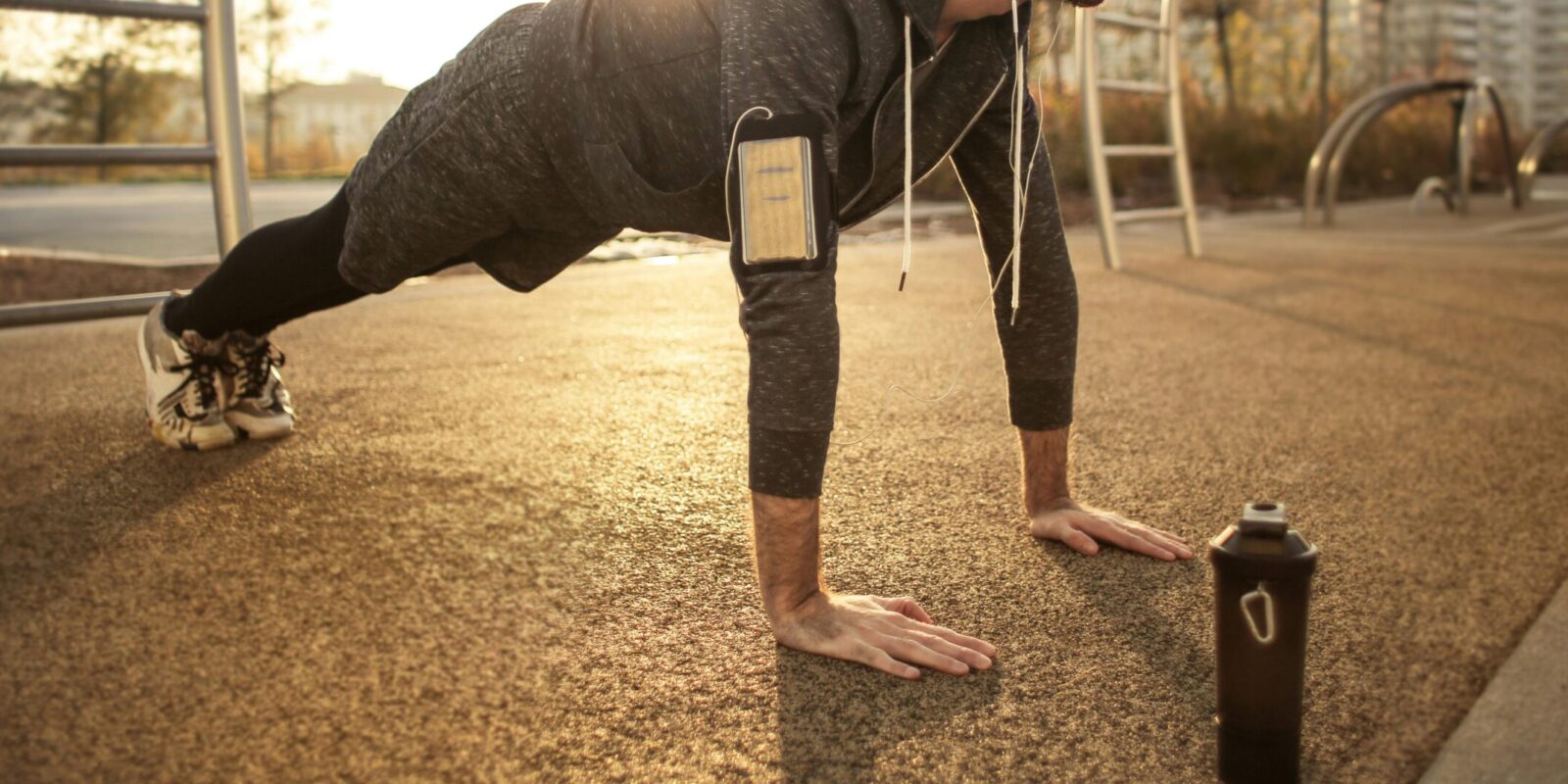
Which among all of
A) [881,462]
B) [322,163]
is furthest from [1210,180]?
[881,462]

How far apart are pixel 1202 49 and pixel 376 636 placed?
16.8 meters

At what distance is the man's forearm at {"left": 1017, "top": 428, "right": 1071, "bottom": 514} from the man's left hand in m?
0.02

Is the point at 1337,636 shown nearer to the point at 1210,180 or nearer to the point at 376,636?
the point at 376,636

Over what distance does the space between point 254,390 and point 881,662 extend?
1418mm

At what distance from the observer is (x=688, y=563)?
163 cm

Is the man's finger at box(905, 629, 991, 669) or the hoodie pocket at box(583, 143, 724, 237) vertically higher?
the hoodie pocket at box(583, 143, 724, 237)

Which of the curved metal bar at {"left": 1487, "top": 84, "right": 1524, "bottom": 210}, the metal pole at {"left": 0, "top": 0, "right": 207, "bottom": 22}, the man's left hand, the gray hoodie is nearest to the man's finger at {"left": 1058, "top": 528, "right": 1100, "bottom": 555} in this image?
the man's left hand

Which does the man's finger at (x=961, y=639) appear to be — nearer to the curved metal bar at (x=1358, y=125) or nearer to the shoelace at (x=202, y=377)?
the shoelace at (x=202, y=377)

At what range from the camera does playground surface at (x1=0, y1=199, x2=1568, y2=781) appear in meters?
1.16

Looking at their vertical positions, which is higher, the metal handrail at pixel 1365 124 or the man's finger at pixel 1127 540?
the metal handrail at pixel 1365 124

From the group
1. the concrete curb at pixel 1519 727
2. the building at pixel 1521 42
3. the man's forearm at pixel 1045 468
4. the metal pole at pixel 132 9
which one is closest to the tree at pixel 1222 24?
the metal pole at pixel 132 9

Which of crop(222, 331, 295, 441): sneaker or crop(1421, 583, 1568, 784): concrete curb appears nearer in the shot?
crop(1421, 583, 1568, 784): concrete curb

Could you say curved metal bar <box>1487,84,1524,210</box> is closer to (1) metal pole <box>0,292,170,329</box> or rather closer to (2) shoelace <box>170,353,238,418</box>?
(1) metal pole <box>0,292,170,329</box>

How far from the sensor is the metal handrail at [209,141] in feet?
9.91
